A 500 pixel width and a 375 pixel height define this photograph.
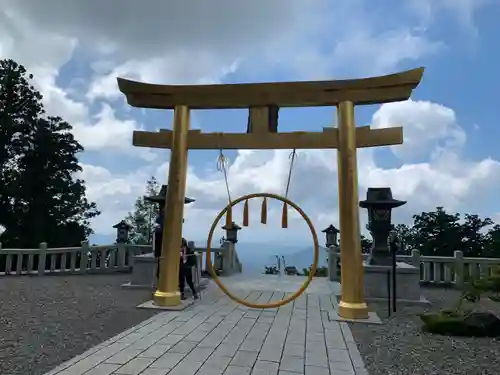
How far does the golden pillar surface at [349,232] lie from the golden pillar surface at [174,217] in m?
2.53

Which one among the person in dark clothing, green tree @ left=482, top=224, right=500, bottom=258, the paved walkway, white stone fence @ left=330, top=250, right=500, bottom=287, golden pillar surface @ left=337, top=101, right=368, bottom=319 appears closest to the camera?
the paved walkway

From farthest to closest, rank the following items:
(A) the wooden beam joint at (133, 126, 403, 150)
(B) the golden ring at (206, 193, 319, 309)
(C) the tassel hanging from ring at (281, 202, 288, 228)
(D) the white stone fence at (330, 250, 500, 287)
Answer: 1. (D) the white stone fence at (330, 250, 500, 287)
2. (A) the wooden beam joint at (133, 126, 403, 150)
3. (C) the tassel hanging from ring at (281, 202, 288, 228)
4. (B) the golden ring at (206, 193, 319, 309)

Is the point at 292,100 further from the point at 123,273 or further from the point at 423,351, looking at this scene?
the point at 123,273

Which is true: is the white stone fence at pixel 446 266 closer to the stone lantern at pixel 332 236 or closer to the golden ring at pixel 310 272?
the stone lantern at pixel 332 236

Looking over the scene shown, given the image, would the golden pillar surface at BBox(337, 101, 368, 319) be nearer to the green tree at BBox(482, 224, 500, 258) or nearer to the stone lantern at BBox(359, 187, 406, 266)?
the stone lantern at BBox(359, 187, 406, 266)

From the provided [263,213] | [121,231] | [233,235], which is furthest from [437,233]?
[263,213]

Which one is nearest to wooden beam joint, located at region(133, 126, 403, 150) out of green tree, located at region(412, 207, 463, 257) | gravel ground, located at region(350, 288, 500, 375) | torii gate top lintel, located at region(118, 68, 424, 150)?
torii gate top lintel, located at region(118, 68, 424, 150)

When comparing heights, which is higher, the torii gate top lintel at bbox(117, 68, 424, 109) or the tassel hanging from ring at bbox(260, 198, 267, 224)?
the torii gate top lintel at bbox(117, 68, 424, 109)

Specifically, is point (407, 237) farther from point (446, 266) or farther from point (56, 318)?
point (56, 318)

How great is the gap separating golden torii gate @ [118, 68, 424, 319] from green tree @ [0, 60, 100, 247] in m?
13.5

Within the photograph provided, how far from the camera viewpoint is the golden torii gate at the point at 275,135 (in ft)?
20.0

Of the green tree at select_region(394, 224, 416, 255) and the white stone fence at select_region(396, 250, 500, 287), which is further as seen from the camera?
the green tree at select_region(394, 224, 416, 255)

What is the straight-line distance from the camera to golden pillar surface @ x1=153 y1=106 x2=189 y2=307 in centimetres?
657

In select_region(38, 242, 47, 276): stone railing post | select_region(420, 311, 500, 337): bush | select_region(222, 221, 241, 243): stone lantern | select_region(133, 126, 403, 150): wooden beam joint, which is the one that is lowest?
select_region(420, 311, 500, 337): bush
